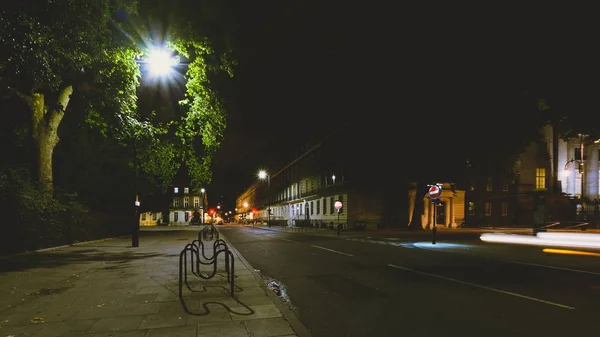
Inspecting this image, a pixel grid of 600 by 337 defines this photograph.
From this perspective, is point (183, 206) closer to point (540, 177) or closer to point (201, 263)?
point (540, 177)

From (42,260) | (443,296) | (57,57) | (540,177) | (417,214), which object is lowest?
(42,260)

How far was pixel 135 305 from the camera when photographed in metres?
7.07

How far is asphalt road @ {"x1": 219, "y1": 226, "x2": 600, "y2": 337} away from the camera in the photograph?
19.8 ft

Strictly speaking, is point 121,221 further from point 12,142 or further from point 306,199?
point 306,199

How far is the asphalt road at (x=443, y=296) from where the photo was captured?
604 centimetres

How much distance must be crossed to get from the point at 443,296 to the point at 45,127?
1687 cm

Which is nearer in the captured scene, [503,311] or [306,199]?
[503,311]

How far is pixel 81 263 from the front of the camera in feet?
43.6

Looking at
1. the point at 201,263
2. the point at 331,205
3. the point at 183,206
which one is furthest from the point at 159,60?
the point at 183,206

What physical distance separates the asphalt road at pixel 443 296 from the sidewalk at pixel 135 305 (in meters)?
0.83

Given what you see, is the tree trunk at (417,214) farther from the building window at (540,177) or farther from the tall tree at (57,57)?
the tall tree at (57,57)

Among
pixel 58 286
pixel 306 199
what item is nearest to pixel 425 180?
pixel 306 199

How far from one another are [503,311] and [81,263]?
12.6m

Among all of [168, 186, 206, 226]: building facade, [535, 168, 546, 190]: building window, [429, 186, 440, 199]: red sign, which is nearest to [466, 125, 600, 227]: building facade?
[535, 168, 546, 190]: building window
